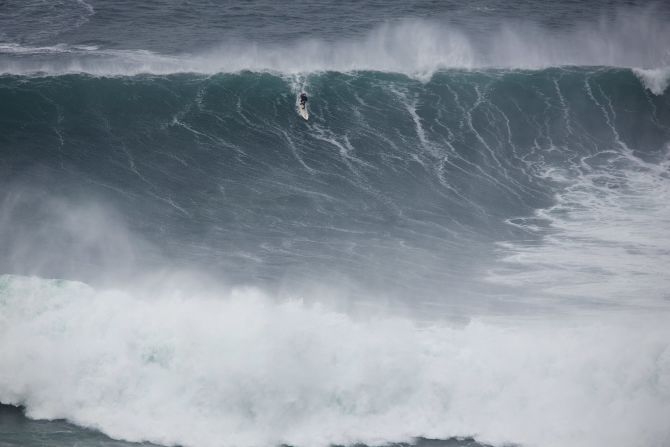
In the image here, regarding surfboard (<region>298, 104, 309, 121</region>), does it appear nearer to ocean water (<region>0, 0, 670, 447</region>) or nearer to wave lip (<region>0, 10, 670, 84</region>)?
ocean water (<region>0, 0, 670, 447</region>)

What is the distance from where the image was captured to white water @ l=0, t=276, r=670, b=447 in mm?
19891

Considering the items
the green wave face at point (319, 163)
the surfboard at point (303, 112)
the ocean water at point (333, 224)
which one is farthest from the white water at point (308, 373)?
the surfboard at point (303, 112)

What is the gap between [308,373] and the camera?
68.1 ft

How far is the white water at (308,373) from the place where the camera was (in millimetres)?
19891

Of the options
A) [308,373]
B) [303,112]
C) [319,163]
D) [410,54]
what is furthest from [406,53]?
[308,373]

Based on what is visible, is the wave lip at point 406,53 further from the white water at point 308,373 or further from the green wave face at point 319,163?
the white water at point 308,373

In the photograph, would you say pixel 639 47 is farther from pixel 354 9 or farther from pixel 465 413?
pixel 465 413

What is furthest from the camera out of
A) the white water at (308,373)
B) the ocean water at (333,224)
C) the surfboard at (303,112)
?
the surfboard at (303,112)

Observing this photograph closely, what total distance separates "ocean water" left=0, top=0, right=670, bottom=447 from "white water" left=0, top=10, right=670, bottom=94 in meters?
0.14

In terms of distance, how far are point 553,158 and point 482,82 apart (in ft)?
16.9

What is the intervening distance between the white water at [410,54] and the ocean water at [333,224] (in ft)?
0.46

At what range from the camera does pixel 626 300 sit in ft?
76.7

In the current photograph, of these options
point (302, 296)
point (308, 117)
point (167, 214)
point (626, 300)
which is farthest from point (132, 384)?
point (308, 117)

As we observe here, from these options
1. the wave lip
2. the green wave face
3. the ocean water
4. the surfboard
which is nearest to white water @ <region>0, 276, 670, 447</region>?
the ocean water
